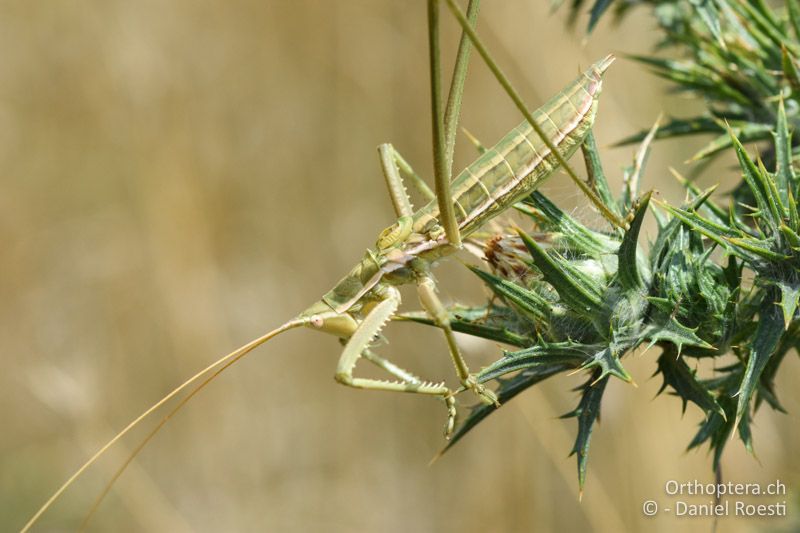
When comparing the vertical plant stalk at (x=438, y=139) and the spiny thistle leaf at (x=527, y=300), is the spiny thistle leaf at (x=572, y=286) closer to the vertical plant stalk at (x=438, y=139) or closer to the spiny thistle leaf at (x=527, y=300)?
the spiny thistle leaf at (x=527, y=300)

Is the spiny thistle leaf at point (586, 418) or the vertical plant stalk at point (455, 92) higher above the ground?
the vertical plant stalk at point (455, 92)

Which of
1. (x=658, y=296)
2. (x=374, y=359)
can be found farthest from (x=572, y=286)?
(x=374, y=359)

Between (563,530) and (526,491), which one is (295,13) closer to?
(526,491)

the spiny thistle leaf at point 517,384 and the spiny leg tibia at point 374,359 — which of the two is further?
the spiny leg tibia at point 374,359

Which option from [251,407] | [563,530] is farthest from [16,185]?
[563,530]

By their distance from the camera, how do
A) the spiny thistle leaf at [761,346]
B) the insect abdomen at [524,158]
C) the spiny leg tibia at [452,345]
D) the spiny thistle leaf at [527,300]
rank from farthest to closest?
1. the insect abdomen at [524,158]
2. the spiny leg tibia at [452,345]
3. the spiny thistle leaf at [527,300]
4. the spiny thistle leaf at [761,346]

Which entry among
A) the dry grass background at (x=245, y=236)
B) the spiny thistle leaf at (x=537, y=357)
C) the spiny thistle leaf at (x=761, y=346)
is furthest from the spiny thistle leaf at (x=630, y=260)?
the dry grass background at (x=245, y=236)
